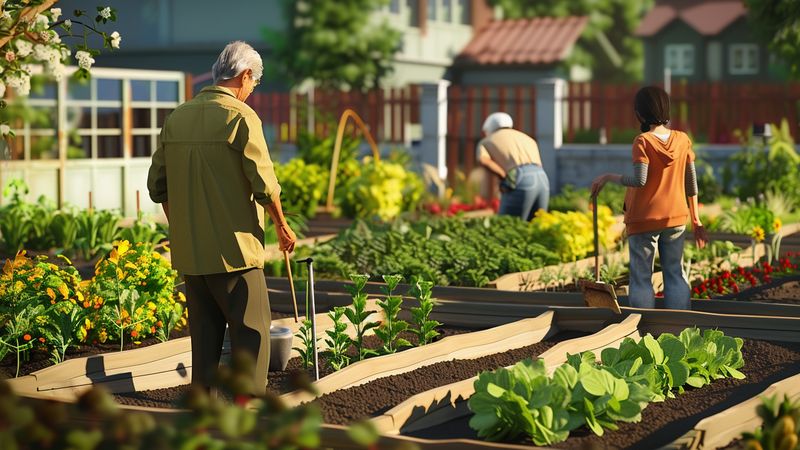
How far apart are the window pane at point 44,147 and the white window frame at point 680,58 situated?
117ft

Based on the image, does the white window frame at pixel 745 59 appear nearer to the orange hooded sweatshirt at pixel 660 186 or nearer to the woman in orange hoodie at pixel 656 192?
the woman in orange hoodie at pixel 656 192

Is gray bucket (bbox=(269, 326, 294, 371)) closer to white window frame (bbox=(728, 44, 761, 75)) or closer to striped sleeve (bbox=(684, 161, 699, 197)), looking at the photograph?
striped sleeve (bbox=(684, 161, 699, 197))

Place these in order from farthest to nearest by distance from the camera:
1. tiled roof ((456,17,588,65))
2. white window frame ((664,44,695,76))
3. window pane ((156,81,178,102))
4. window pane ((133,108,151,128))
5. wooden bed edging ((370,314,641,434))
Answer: white window frame ((664,44,695,76)), tiled roof ((456,17,588,65)), window pane ((156,81,178,102)), window pane ((133,108,151,128)), wooden bed edging ((370,314,641,434))

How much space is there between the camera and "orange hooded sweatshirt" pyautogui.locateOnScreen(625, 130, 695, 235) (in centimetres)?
875

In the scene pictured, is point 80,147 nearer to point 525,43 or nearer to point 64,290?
point 64,290

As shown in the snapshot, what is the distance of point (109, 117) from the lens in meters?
17.9

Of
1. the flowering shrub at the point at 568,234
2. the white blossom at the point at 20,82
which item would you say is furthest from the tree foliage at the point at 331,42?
the white blossom at the point at 20,82

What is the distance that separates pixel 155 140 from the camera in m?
18.8

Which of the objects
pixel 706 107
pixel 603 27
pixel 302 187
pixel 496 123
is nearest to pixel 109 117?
pixel 302 187

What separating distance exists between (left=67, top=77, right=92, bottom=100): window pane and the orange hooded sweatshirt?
10.2 meters

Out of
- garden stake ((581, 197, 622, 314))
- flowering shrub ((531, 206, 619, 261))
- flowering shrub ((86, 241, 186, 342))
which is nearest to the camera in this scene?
flowering shrub ((86, 241, 186, 342))

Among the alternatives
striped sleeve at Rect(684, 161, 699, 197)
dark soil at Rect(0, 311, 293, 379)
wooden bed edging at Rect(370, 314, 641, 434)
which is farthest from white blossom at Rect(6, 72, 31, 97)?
striped sleeve at Rect(684, 161, 699, 197)

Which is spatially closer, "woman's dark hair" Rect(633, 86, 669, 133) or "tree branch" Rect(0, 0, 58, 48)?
"tree branch" Rect(0, 0, 58, 48)

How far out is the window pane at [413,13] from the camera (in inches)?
1428
